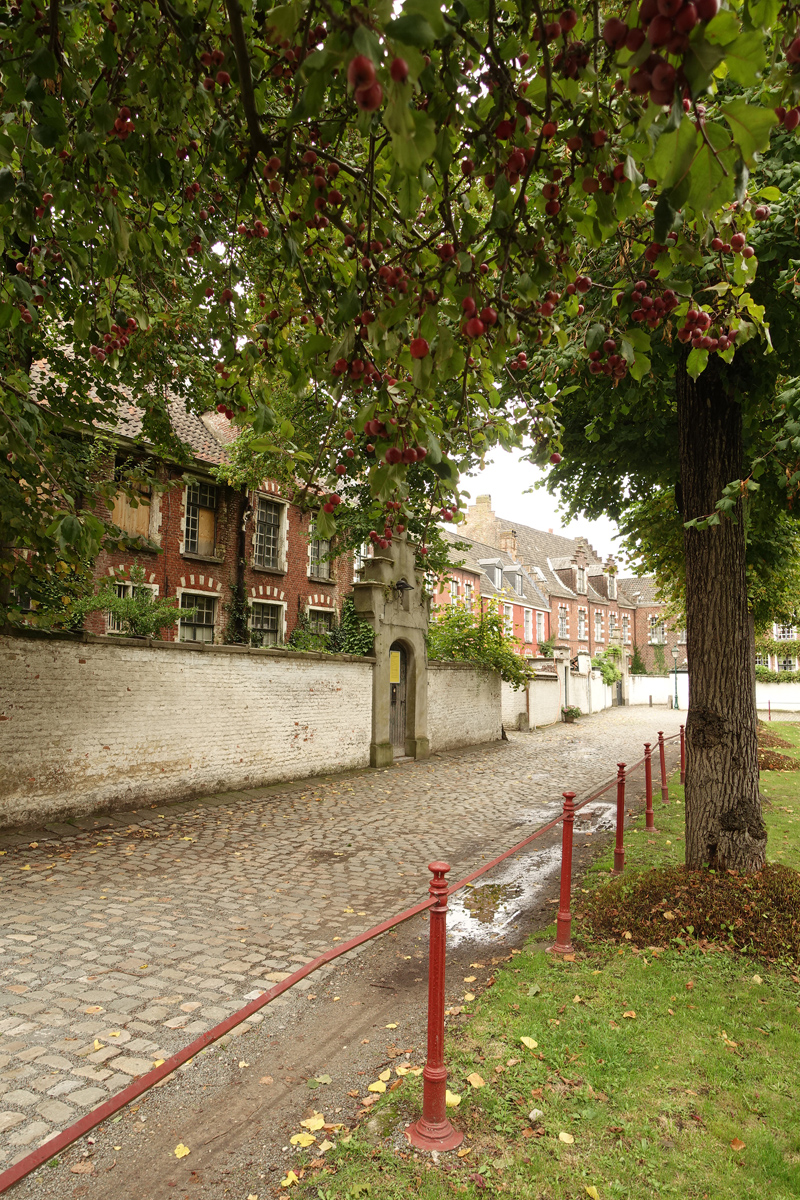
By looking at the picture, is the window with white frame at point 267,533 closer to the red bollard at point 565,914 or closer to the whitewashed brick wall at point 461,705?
the whitewashed brick wall at point 461,705

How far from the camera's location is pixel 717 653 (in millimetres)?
6176

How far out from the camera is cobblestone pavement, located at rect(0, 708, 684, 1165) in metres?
4.05

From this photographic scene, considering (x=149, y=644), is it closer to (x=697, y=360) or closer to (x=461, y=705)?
(x=697, y=360)

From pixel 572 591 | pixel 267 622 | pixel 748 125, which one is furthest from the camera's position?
pixel 572 591

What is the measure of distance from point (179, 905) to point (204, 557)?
14462mm

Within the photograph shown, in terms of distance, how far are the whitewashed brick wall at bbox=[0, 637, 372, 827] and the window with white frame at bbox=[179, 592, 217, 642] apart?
6.34 m

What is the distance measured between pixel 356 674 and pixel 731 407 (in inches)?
438

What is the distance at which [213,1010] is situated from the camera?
4.59 m

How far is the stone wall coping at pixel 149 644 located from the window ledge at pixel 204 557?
6.63 m

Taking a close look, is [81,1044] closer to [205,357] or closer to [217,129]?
[217,129]

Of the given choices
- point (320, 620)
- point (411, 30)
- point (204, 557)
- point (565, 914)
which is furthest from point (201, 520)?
point (411, 30)

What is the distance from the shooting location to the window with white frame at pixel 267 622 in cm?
2175

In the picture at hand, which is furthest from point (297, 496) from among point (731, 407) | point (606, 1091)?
point (731, 407)

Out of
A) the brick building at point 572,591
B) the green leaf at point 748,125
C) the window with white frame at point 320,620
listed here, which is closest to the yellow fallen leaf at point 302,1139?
the green leaf at point 748,125
